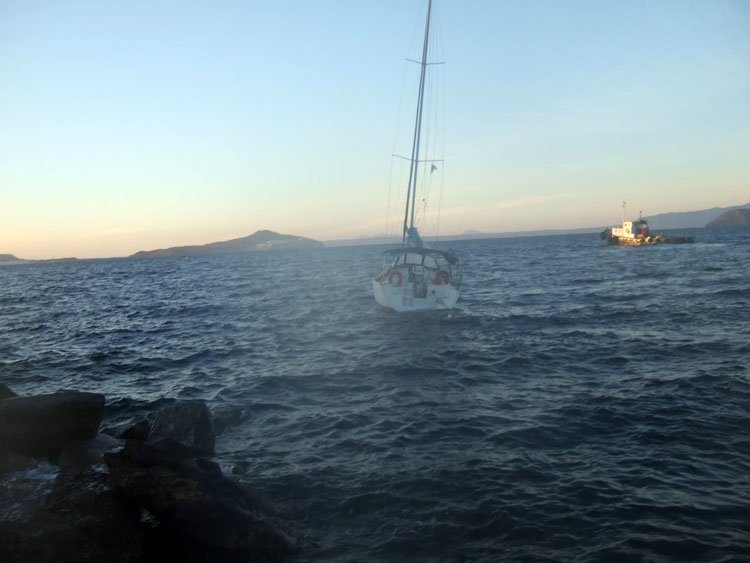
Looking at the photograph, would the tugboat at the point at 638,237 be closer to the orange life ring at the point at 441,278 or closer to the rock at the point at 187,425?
the orange life ring at the point at 441,278

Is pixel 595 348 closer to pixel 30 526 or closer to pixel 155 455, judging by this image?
pixel 155 455

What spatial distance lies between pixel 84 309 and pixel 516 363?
34.5 meters

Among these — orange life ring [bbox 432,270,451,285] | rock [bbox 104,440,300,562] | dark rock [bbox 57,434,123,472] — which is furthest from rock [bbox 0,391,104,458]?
orange life ring [bbox 432,270,451,285]

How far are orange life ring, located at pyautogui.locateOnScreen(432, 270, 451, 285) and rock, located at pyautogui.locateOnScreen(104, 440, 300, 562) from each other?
22051 mm

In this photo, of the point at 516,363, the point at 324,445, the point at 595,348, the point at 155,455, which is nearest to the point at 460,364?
the point at 516,363

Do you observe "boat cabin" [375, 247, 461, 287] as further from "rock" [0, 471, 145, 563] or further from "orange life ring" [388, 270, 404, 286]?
"rock" [0, 471, 145, 563]

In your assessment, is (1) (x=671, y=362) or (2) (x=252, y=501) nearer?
(2) (x=252, y=501)

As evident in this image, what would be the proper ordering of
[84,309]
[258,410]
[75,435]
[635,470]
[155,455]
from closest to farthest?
[155,455] < [635,470] < [75,435] < [258,410] < [84,309]

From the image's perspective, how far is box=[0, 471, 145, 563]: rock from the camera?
6.23 meters

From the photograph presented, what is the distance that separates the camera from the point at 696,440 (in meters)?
10.2

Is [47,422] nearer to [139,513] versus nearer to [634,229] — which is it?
[139,513]

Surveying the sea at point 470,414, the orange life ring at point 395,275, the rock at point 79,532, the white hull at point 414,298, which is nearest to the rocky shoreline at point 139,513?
the rock at point 79,532

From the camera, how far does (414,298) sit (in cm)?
2806

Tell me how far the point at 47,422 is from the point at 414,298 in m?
20.5
